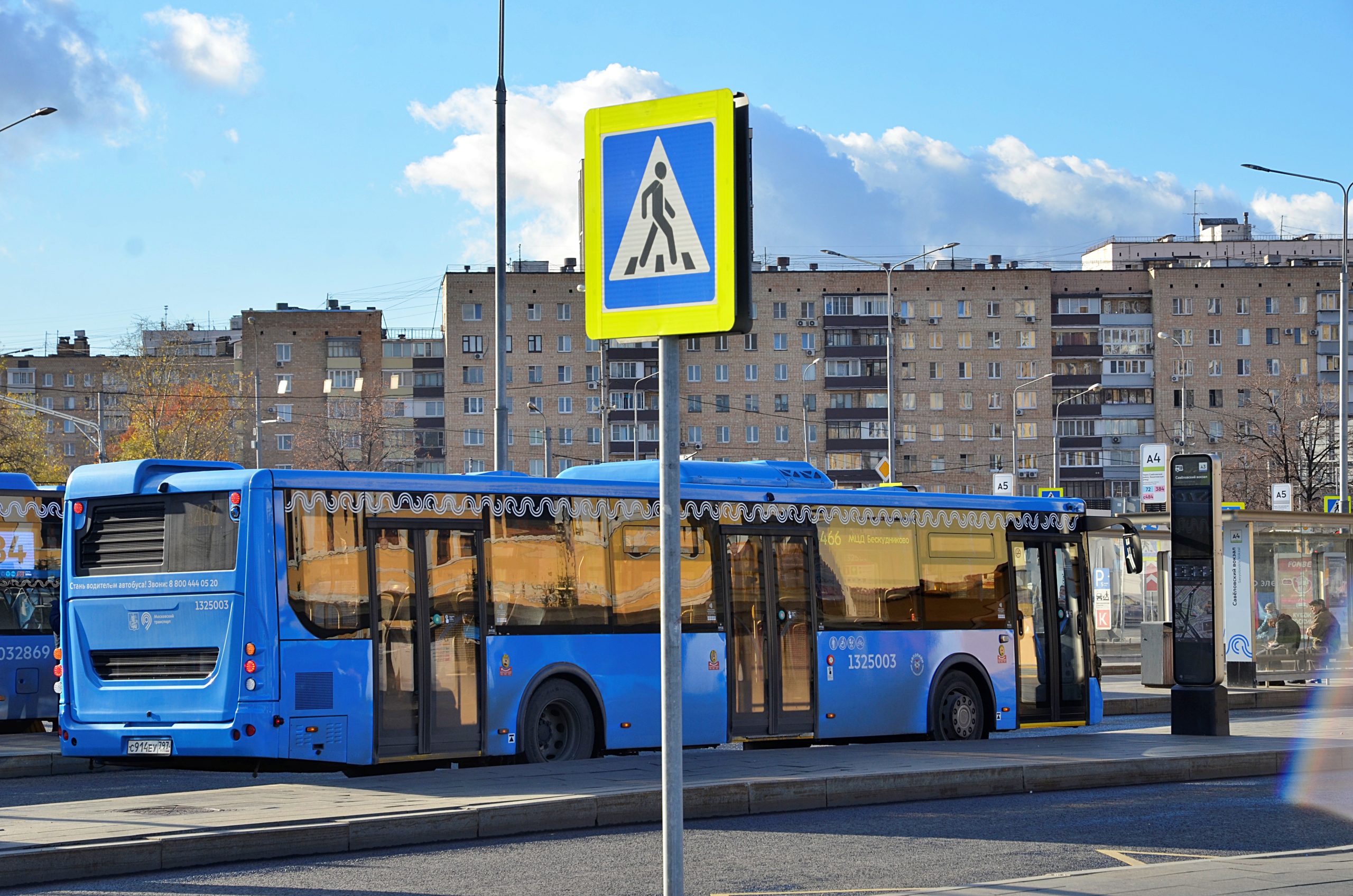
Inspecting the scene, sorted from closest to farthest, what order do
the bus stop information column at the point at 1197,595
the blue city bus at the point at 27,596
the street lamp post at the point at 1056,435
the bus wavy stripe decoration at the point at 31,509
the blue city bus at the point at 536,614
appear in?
the blue city bus at the point at 536,614, the bus stop information column at the point at 1197,595, the blue city bus at the point at 27,596, the bus wavy stripe decoration at the point at 31,509, the street lamp post at the point at 1056,435

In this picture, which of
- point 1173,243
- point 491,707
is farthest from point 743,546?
point 1173,243

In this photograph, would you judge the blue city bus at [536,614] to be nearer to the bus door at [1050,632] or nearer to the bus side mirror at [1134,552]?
the bus door at [1050,632]

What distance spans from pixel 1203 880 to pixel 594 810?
4.50m

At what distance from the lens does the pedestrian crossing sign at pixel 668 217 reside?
17.9 feet

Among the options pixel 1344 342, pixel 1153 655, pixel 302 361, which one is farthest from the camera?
pixel 302 361

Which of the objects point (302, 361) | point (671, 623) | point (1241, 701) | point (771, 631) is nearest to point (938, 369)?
point (302, 361)

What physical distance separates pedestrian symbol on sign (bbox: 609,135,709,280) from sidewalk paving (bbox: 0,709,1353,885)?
5710 millimetres

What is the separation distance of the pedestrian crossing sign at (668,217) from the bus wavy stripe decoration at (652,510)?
9.04 metres

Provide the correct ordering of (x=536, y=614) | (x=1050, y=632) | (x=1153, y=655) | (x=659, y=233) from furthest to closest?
(x=1153, y=655) < (x=1050, y=632) < (x=536, y=614) < (x=659, y=233)

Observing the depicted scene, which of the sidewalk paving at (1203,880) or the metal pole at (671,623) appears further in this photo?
the sidewalk paving at (1203,880)

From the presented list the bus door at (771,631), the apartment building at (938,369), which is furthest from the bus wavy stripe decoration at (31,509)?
the apartment building at (938,369)

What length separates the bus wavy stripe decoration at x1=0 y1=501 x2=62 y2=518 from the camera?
19.9m

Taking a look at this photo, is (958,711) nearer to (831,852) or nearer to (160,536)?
(831,852)

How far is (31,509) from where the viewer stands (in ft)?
66.0
